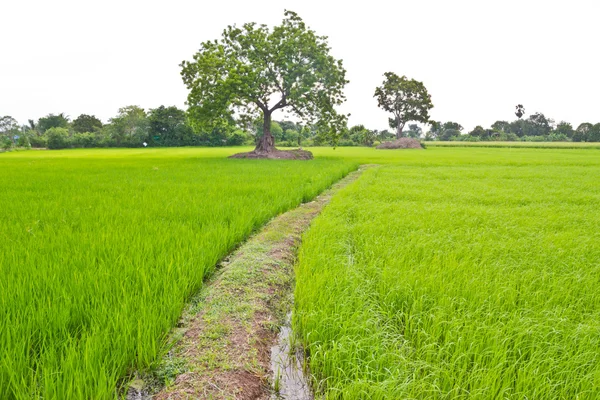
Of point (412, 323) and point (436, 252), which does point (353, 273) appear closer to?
point (412, 323)

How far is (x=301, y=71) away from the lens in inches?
809

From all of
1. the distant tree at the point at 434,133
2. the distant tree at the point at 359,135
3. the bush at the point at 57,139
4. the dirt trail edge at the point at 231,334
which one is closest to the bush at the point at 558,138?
the distant tree at the point at 434,133

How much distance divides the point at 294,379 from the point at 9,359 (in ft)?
4.47

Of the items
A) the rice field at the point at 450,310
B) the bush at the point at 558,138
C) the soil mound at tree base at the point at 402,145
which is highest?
the bush at the point at 558,138

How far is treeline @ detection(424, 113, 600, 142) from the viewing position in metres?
71.3

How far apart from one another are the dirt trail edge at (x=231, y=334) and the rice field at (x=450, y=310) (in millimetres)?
239

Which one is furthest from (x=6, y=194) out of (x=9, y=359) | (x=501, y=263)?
(x=501, y=263)

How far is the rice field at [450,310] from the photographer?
5.42 ft

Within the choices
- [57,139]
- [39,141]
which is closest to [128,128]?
[57,139]

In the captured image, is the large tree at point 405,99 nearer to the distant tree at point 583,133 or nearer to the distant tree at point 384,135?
the distant tree at point 384,135

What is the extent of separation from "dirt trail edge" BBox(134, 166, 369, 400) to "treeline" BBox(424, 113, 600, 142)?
76.4m

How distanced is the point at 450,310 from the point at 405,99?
55345 millimetres

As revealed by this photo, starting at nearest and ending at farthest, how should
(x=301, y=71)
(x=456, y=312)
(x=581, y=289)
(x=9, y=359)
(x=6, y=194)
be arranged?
(x=9, y=359), (x=456, y=312), (x=581, y=289), (x=6, y=194), (x=301, y=71)

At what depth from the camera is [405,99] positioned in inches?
2069
